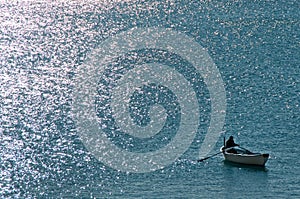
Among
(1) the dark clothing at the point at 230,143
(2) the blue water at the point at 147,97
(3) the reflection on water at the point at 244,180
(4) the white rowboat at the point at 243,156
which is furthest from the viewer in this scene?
(1) the dark clothing at the point at 230,143

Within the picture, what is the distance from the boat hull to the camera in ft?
248

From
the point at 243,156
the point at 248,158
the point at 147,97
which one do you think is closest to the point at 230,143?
the point at 243,156

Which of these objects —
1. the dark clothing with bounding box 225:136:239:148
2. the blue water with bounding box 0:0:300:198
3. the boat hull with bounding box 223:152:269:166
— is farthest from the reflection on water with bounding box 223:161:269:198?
the dark clothing with bounding box 225:136:239:148

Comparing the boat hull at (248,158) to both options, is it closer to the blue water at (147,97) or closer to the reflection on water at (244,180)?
the reflection on water at (244,180)

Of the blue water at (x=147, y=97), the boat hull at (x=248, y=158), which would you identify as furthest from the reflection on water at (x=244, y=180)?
the boat hull at (x=248, y=158)

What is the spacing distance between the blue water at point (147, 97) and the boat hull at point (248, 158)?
2.41ft

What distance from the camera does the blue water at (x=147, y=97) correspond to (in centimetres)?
7369

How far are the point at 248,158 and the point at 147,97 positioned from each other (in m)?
23.4

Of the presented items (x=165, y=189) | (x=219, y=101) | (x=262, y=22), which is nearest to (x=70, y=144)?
(x=165, y=189)

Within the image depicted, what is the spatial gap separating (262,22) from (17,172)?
2666 inches

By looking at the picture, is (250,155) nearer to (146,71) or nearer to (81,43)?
(146,71)

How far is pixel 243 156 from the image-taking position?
7731cm

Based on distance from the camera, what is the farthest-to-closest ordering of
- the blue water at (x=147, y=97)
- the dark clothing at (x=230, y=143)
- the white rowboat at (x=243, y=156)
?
the dark clothing at (x=230, y=143)
the white rowboat at (x=243, y=156)
the blue water at (x=147, y=97)

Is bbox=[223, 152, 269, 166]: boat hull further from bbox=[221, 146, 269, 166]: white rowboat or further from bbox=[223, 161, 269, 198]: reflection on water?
bbox=[223, 161, 269, 198]: reflection on water
